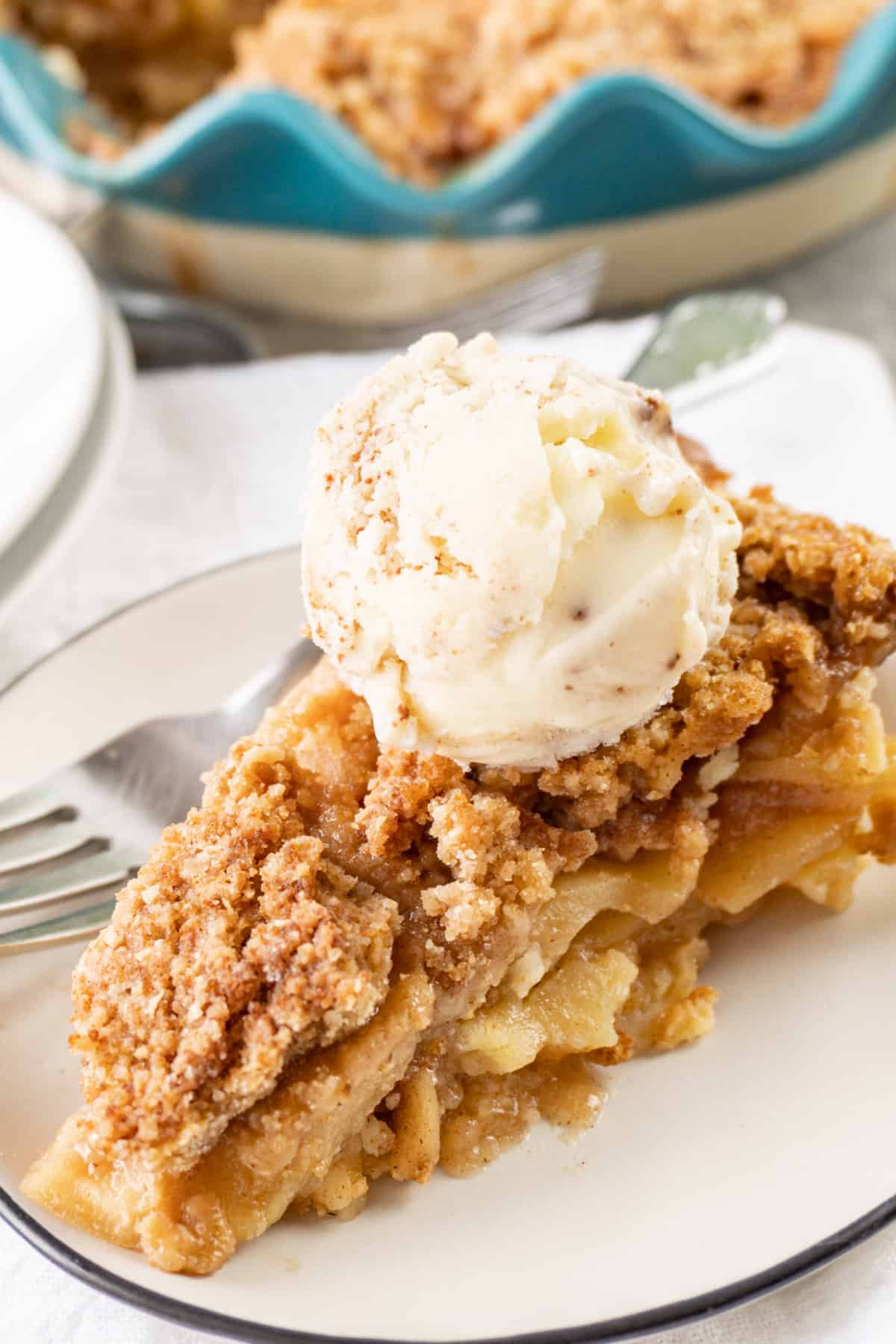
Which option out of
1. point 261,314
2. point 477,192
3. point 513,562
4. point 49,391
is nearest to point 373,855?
point 513,562

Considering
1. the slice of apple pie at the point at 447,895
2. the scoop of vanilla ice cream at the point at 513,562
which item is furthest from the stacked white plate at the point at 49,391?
the scoop of vanilla ice cream at the point at 513,562

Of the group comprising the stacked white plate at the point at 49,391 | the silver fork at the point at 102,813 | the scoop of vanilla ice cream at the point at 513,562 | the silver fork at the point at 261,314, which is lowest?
the silver fork at the point at 261,314

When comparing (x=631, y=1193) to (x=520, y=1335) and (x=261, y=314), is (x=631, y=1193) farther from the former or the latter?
(x=261, y=314)

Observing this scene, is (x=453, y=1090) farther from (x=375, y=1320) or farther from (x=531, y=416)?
(x=531, y=416)

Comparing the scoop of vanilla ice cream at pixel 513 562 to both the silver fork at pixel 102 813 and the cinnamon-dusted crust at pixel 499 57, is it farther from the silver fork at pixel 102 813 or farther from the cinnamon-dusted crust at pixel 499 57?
the cinnamon-dusted crust at pixel 499 57

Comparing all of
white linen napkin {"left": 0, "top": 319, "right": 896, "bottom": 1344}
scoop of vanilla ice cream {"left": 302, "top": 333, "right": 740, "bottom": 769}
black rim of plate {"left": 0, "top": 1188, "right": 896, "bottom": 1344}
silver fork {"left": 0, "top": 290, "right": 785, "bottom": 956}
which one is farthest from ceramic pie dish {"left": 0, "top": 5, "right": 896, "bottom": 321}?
black rim of plate {"left": 0, "top": 1188, "right": 896, "bottom": 1344}

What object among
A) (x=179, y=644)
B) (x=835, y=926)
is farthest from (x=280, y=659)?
(x=835, y=926)
